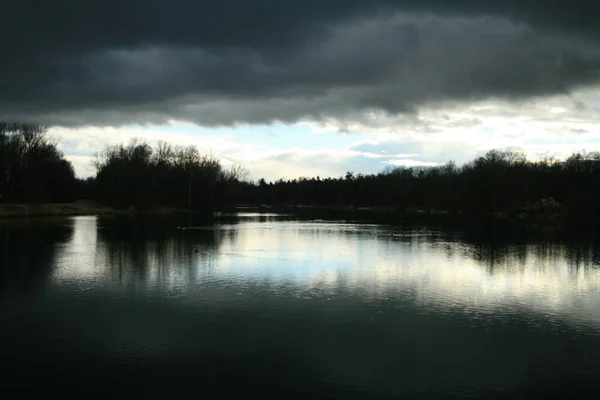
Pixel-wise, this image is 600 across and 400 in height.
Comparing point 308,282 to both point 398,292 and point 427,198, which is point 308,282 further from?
point 427,198

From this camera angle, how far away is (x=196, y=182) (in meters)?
101

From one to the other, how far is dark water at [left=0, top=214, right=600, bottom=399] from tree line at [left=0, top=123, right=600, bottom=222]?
51070mm

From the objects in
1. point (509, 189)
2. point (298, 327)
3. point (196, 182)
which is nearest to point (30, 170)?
point (196, 182)

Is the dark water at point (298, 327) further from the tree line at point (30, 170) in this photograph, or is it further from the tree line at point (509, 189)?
the tree line at point (509, 189)

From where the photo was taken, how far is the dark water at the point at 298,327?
384 inches

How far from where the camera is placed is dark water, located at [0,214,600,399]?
32.0ft

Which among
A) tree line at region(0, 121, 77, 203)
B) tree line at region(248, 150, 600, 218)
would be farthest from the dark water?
tree line at region(248, 150, 600, 218)

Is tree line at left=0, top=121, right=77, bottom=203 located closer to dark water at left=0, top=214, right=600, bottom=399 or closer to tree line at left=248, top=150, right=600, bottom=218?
dark water at left=0, top=214, right=600, bottom=399

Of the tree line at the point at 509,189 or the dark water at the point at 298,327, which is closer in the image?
the dark water at the point at 298,327

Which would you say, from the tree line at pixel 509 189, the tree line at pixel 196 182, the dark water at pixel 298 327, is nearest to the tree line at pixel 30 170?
the tree line at pixel 196 182

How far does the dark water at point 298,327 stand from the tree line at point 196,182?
51.1 metres

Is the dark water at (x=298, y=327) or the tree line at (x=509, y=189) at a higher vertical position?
the tree line at (x=509, y=189)

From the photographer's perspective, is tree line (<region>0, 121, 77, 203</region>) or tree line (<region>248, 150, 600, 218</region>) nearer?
tree line (<region>0, 121, 77, 203</region>)

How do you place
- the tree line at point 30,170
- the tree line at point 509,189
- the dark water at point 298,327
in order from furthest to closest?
the tree line at point 509,189, the tree line at point 30,170, the dark water at point 298,327
